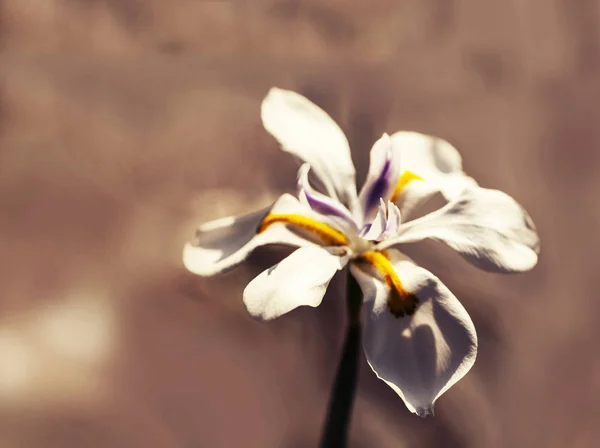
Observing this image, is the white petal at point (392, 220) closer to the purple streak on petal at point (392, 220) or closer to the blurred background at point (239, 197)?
the purple streak on petal at point (392, 220)

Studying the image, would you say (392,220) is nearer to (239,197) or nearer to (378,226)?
(378,226)

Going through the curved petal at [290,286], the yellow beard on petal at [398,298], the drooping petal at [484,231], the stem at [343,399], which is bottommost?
the stem at [343,399]

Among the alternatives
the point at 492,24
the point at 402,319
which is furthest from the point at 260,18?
the point at 402,319

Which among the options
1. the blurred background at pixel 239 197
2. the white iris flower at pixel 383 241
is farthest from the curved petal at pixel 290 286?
the blurred background at pixel 239 197

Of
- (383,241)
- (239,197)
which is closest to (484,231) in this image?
(383,241)

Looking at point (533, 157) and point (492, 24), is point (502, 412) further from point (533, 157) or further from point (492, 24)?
point (492, 24)

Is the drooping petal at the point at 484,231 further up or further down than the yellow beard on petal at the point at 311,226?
further up

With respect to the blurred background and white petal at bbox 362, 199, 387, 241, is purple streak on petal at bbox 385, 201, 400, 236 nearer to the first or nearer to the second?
white petal at bbox 362, 199, 387, 241
